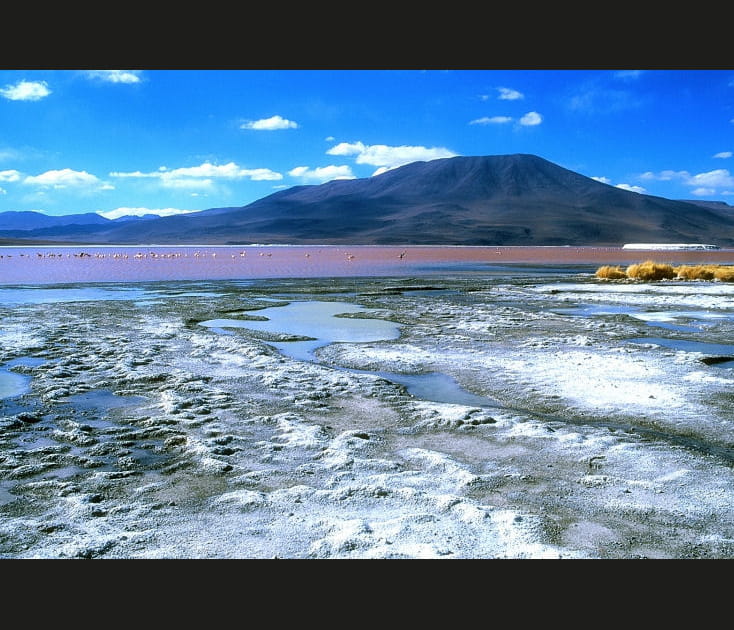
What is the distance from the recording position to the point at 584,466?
5332mm

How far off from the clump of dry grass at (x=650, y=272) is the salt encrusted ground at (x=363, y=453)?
20.3 metres

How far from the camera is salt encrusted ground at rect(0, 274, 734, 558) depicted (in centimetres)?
406

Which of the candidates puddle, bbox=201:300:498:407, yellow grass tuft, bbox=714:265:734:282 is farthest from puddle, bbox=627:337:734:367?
yellow grass tuft, bbox=714:265:734:282

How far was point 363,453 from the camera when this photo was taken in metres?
5.69

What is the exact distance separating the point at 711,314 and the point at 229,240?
19111 centimetres

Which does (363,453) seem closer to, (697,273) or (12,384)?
(12,384)

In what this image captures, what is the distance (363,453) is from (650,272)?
96.3 ft

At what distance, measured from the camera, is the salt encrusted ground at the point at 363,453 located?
13.3ft

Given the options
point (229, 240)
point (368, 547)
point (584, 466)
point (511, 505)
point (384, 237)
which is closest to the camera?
point (368, 547)

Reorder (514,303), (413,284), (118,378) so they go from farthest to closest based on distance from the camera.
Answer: (413,284) → (514,303) → (118,378)

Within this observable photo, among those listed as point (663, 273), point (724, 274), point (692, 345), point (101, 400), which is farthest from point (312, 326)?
point (724, 274)

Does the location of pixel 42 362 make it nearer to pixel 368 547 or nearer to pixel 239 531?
pixel 239 531

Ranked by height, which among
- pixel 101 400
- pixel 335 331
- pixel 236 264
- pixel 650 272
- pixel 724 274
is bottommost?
pixel 101 400

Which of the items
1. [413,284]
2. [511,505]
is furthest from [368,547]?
[413,284]
